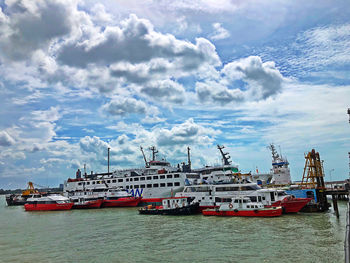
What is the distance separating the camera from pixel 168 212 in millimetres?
38625

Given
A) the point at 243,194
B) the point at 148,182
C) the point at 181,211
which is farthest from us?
the point at 148,182

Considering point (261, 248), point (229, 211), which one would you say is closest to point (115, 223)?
point (229, 211)

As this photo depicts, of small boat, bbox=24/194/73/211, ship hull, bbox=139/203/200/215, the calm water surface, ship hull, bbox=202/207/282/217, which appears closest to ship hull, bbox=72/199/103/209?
small boat, bbox=24/194/73/211

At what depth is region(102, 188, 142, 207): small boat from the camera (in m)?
53.2

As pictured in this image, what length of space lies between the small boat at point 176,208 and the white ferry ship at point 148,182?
11.0 m

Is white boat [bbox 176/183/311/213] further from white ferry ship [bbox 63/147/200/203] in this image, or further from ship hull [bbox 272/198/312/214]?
white ferry ship [bbox 63/147/200/203]

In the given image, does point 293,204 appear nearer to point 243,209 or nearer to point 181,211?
point 243,209

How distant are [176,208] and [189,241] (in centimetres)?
1551

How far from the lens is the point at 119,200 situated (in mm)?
53875

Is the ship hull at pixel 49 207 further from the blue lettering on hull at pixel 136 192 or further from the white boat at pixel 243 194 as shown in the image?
the white boat at pixel 243 194

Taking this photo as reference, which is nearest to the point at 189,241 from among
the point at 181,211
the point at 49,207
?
the point at 181,211

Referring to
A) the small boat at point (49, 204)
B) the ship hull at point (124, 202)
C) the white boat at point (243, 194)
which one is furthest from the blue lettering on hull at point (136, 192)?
the white boat at point (243, 194)

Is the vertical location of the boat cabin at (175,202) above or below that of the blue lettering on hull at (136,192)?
below

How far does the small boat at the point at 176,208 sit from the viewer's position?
37.9 metres
